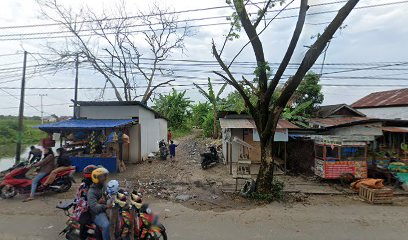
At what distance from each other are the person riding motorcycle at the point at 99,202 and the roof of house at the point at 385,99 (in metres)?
24.0

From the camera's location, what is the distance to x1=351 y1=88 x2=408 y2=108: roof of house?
2275 cm

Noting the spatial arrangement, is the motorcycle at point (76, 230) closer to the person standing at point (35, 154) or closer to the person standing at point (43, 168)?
the person standing at point (43, 168)

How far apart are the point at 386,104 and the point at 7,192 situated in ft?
85.5

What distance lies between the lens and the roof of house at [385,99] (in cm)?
2275

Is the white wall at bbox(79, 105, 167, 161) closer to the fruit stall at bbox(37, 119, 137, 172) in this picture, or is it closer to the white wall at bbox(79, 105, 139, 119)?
the white wall at bbox(79, 105, 139, 119)

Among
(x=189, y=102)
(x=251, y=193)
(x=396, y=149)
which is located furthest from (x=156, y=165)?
(x=189, y=102)

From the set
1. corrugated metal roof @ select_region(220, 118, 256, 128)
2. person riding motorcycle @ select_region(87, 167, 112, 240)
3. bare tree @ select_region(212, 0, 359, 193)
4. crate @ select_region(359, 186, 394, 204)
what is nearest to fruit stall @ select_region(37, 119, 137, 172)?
corrugated metal roof @ select_region(220, 118, 256, 128)

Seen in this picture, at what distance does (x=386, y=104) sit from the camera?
77.6 ft

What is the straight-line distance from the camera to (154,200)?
348 inches

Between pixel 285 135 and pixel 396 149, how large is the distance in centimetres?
524

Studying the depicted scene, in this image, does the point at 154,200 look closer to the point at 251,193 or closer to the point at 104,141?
the point at 251,193

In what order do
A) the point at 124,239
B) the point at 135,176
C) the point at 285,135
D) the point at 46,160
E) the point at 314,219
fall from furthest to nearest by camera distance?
1. the point at 285,135
2. the point at 135,176
3. the point at 46,160
4. the point at 314,219
5. the point at 124,239

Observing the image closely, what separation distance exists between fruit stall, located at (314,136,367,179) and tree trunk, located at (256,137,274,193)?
3.53 metres

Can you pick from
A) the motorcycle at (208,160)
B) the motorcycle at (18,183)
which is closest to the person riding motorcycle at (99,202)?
the motorcycle at (18,183)
